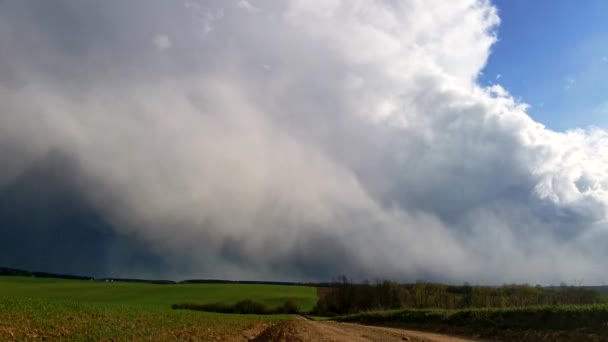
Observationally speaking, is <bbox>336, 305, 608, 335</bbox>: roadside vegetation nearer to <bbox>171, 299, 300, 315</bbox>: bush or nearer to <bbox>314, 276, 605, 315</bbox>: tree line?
<bbox>314, 276, 605, 315</bbox>: tree line

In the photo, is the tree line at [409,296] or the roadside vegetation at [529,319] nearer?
the roadside vegetation at [529,319]

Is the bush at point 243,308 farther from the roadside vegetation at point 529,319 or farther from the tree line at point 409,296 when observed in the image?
the roadside vegetation at point 529,319

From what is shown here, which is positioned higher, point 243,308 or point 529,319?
point 529,319

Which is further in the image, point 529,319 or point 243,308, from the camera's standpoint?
point 243,308

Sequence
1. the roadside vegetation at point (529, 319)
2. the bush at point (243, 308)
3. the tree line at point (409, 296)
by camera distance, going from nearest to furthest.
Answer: the roadside vegetation at point (529, 319) < the tree line at point (409, 296) < the bush at point (243, 308)

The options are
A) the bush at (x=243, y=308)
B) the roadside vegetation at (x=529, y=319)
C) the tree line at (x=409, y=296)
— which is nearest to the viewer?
the roadside vegetation at (x=529, y=319)

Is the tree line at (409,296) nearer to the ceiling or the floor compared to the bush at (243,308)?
nearer to the ceiling

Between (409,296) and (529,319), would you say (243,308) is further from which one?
(529,319)

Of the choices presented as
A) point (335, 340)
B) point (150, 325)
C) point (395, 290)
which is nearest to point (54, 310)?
point (150, 325)

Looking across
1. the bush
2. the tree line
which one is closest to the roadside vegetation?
the tree line

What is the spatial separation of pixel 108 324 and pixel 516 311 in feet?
86.1

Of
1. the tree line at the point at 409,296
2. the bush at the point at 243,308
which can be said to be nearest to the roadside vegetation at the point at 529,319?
the tree line at the point at 409,296

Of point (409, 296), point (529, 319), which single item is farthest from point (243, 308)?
point (529, 319)

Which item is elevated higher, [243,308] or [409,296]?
[409,296]
